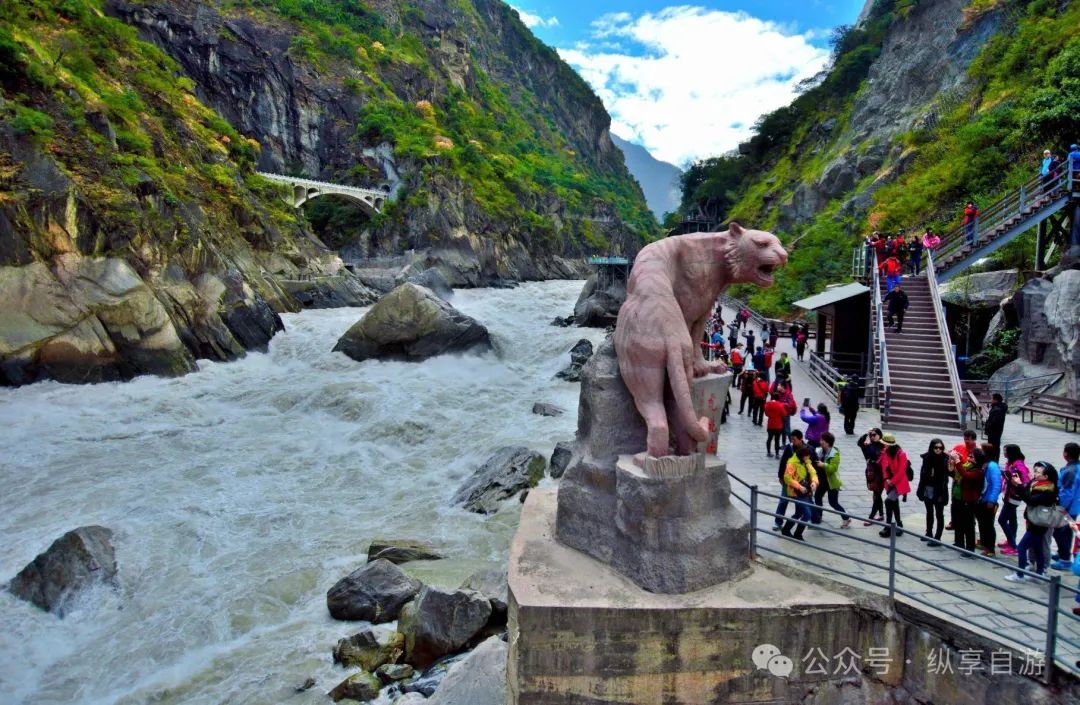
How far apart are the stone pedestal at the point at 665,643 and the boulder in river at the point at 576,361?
1640 centimetres

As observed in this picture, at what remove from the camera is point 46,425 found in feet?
47.9

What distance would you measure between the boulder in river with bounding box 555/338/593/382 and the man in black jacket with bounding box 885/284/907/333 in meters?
9.59

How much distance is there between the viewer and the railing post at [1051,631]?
4.14 metres

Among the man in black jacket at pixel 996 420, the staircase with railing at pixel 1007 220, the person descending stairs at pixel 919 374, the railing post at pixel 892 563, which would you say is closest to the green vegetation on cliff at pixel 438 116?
the staircase with railing at pixel 1007 220

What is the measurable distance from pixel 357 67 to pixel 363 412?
59.4 metres

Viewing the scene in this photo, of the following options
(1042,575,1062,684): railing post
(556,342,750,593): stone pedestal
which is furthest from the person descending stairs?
(1042,575,1062,684): railing post

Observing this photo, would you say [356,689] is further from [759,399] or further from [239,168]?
[239,168]

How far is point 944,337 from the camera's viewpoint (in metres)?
14.4

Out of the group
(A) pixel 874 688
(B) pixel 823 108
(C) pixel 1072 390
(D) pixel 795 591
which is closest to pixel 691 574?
(D) pixel 795 591

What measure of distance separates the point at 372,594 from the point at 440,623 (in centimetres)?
131

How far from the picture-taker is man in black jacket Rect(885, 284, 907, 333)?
14969 mm

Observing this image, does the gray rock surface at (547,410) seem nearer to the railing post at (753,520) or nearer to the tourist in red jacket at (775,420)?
the tourist in red jacket at (775,420)

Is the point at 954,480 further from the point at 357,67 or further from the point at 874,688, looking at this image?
the point at 357,67

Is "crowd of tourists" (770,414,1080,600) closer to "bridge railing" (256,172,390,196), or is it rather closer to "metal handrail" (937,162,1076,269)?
"metal handrail" (937,162,1076,269)
